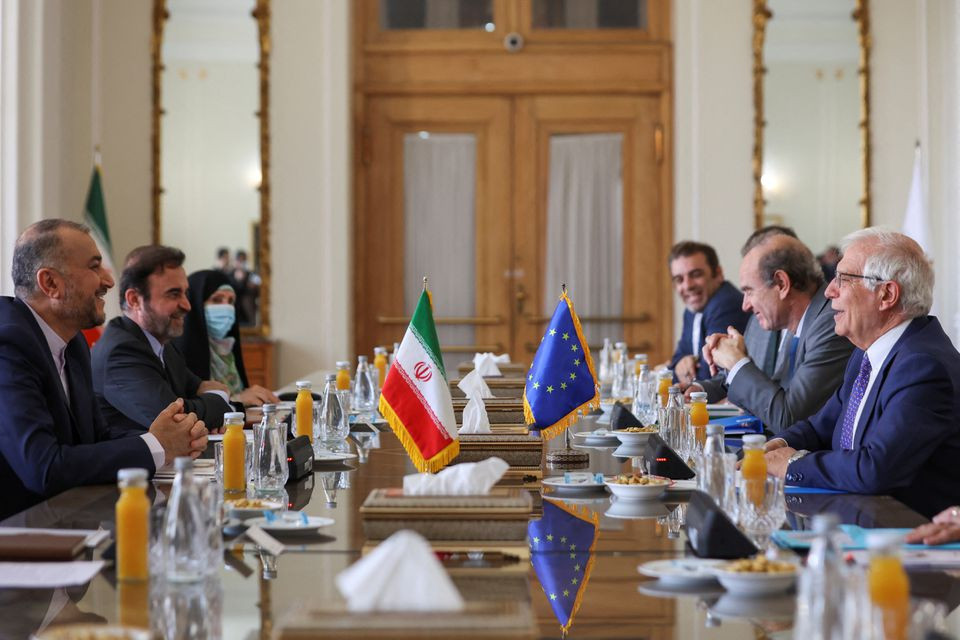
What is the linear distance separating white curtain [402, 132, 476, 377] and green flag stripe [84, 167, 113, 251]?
2104 millimetres

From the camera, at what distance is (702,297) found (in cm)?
682

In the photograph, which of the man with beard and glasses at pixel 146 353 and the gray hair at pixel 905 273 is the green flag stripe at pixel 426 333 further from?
the man with beard and glasses at pixel 146 353

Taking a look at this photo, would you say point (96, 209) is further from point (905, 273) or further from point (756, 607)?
point (756, 607)

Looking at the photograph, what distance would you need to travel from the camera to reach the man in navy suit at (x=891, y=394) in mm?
2980

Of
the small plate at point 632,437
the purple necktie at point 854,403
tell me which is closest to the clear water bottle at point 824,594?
the purple necktie at point 854,403

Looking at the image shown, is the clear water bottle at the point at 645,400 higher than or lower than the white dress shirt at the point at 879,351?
lower

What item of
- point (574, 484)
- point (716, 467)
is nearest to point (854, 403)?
point (574, 484)

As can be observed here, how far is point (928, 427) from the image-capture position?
298cm

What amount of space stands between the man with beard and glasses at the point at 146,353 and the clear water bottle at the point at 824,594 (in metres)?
3.27

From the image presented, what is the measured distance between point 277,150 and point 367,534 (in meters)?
6.92

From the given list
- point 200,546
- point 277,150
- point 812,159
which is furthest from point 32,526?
point 812,159

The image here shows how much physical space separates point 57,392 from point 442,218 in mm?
5815

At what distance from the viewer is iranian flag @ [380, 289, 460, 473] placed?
3.05m

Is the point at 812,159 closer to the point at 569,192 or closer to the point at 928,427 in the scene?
the point at 569,192
